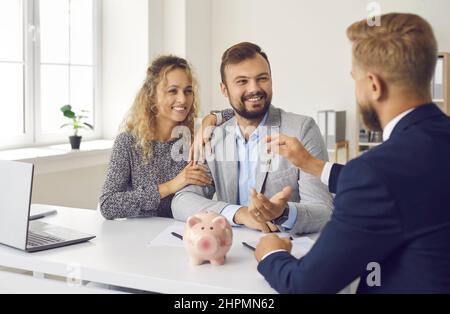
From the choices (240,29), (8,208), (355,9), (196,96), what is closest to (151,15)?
(240,29)

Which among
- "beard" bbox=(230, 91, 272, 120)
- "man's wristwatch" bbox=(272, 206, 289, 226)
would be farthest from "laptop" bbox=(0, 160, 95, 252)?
"beard" bbox=(230, 91, 272, 120)

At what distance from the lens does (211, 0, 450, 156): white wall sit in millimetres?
4805

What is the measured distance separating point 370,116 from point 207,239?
52 cm

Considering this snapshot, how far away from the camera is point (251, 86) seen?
220cm

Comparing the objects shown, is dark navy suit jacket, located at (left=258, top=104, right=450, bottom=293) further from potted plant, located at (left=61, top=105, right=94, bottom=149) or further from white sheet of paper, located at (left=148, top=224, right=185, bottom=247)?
potted plant, located at (left=61, top=105, right=94, bottom=149)

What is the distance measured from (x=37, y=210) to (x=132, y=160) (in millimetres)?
419

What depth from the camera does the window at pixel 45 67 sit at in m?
3.79

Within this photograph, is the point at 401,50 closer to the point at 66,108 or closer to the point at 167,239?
the point at 167,239

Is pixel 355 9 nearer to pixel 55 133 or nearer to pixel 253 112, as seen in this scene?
pixel 55 133

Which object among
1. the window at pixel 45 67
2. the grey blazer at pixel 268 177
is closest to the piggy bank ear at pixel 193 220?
the grey blazer at pixel 268 177

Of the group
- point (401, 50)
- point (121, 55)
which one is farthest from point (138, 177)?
point (121, 55)

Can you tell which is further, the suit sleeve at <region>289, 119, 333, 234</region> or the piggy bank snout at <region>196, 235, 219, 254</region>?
the suit sleeve at <region>289, 119, 333, 234</region>

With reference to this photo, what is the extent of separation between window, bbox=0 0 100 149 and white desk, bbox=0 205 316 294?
221 cm

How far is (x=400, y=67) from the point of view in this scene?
→ 1.20 metres
